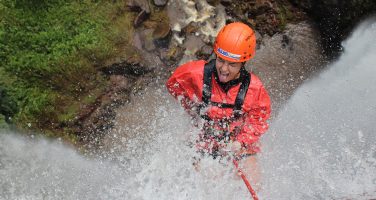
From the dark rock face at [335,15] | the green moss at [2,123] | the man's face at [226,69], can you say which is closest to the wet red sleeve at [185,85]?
the man's face at [226,69]

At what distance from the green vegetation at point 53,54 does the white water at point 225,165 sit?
40 centimetres

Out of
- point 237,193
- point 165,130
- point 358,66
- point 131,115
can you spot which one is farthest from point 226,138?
point 358,66

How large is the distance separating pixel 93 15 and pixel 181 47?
1.43 meters

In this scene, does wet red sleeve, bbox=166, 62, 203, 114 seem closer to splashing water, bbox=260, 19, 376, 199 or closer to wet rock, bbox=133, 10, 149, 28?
splashing water, bbox=260, 19, 376, 199

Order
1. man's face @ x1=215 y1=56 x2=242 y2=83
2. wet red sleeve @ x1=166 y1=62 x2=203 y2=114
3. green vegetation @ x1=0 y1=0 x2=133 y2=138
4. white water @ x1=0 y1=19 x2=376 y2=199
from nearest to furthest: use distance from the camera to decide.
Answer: man's face @ x1=215 y1=56 x2=242 y2=83, wet red sleeve @ x1=166 y1=62 x2=203 y2=114, white water @ x1=0 y1=19 x2=376 y2=199, green vegetation @ x1=0 y1=0 x2=133 y2=138

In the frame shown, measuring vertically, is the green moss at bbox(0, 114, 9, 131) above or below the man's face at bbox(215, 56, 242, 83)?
below

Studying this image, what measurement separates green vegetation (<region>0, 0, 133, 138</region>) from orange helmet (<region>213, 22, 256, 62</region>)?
2255mm

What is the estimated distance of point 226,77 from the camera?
4.95 meters

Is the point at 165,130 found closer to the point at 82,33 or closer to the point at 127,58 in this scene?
the point at 127,58

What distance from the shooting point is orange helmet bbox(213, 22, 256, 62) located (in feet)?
15.6

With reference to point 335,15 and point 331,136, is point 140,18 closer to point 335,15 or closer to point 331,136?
point 335,15

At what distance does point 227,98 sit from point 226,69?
1.35 feet

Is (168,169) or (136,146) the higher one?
(168,169)

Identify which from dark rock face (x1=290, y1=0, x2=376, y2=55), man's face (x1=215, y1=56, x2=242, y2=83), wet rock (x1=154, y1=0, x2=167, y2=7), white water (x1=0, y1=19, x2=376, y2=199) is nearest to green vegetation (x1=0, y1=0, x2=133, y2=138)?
white water (x1=0, y1=19, x2=376, y2=199)
